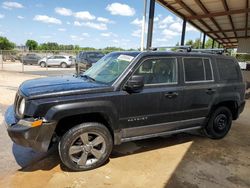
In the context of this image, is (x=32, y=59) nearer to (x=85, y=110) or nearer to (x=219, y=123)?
(x=219, y=123)

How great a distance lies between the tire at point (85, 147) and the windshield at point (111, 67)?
826mm

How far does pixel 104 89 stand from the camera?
388 cm

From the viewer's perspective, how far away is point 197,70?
196 inches

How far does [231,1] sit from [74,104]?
1477 cm

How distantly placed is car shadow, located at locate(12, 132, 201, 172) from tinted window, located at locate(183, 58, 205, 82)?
55.0 inches

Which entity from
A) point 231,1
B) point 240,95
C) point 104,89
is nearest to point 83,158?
point 104,89

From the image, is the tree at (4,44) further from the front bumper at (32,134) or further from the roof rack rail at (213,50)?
the front bumper at (32,134)

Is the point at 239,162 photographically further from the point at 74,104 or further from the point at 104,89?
the point at 74,104

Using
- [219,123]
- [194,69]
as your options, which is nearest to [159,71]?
[194,69]

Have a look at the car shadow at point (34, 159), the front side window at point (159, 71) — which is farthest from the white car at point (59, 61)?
the front side window at point (159, 71)

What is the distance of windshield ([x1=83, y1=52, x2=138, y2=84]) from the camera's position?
422 centimetres

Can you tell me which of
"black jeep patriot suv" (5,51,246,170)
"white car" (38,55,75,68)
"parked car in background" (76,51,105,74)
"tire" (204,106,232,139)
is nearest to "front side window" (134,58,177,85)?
"black jeep patriot suv" (5,51,246,170)

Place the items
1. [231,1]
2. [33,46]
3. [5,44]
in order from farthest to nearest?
[33,46], [5,44], [231,1]

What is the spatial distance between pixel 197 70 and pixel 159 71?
37.5 inches
